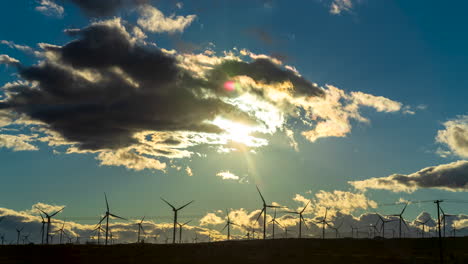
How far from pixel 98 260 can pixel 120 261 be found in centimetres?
1080

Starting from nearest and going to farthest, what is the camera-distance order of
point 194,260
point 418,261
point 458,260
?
point 458,260, point 418,261, point 194,260

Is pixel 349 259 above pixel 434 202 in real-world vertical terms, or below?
below

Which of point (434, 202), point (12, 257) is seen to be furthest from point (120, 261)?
point (434, 202)

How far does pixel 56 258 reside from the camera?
19575 centimetres

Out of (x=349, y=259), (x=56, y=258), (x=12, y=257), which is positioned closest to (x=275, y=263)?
(x=349, y=259)

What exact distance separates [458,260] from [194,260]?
315 ft

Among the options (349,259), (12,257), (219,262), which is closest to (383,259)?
(349,259)

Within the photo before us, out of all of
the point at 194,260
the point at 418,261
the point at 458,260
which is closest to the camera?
the point at 458,260

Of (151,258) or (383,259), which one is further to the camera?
(151,258)

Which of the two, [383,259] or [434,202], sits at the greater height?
[434,202]

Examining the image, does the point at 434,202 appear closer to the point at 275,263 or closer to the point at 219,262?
the point at 275,263

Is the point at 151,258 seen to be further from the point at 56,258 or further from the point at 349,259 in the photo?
the point at 349,259

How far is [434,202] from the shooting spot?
154250 millimetres

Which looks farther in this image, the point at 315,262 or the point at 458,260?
the point at 315,262
